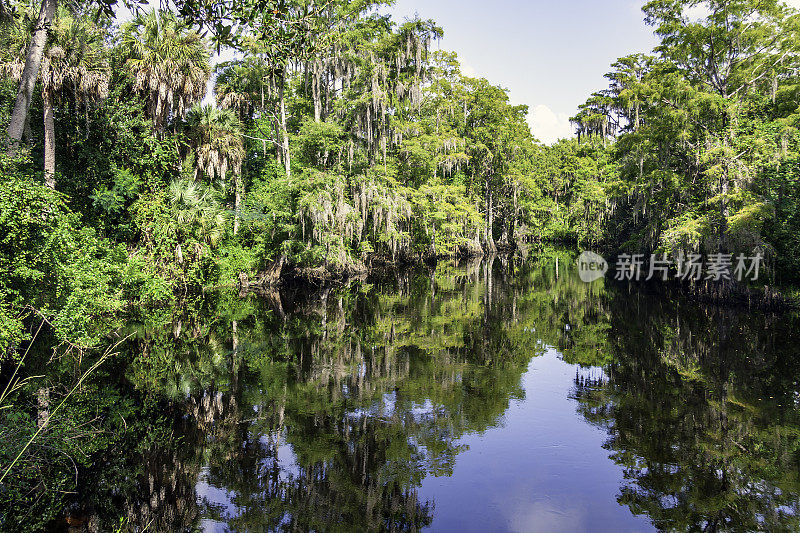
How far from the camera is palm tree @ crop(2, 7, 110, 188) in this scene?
42.8ft

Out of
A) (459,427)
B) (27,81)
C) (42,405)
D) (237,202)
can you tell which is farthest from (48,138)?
(459,427)

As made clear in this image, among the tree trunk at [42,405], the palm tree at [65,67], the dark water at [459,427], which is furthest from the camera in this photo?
the palm tree at [65,67]

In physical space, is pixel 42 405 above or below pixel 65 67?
below

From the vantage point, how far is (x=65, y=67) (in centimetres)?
1369

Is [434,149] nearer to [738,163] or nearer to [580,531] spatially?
[738,163]

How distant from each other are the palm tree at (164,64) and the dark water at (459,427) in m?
8.23

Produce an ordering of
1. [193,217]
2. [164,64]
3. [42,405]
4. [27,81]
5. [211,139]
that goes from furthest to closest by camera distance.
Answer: [211,139] < [193,217] < [164,64] < [27,81] < [42,405]

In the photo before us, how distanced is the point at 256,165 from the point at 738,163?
81.8 ft

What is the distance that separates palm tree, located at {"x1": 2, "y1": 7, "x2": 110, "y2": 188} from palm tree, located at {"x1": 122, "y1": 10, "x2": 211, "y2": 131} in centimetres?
138

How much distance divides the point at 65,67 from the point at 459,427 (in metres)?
15.7

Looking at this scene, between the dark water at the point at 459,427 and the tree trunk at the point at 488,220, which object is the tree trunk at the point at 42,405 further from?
the tree trunk at the point at 488,220

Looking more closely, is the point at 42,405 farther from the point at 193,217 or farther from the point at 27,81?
the point at 193,217

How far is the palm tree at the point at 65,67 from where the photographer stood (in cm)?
1305

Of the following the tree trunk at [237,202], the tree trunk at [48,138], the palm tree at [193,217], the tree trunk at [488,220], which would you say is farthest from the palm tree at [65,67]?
the tree trunk at [488,220]
